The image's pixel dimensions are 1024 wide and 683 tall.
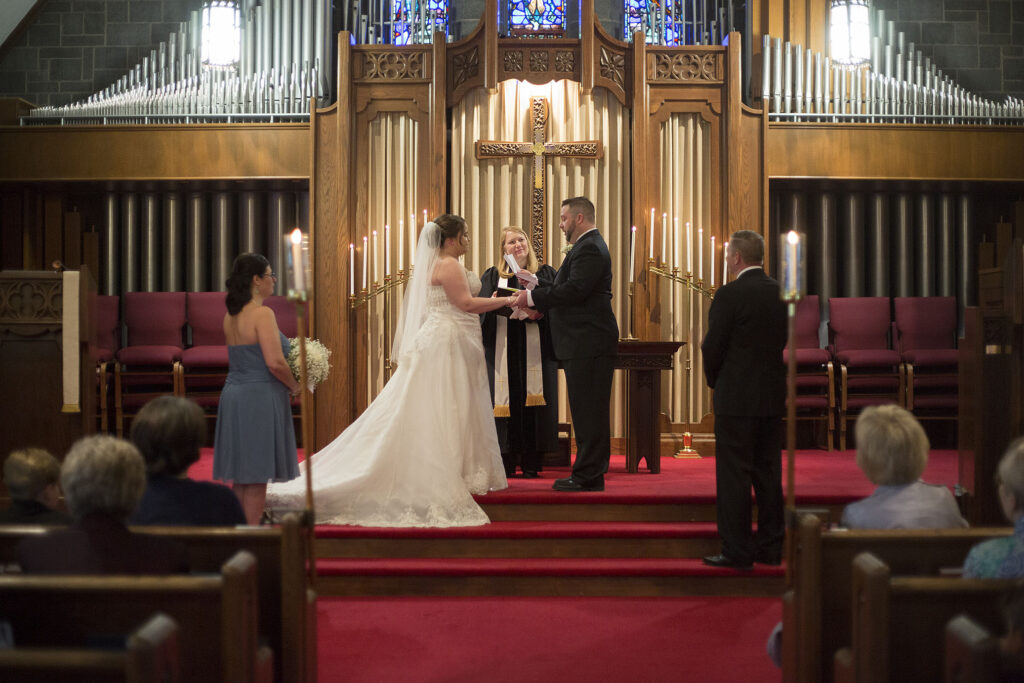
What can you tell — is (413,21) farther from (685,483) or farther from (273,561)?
(273,561)

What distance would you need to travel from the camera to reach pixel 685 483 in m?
5.98

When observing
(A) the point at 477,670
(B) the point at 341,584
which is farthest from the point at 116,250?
(A) the point at 477,670

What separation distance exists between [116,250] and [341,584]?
5.73 metres

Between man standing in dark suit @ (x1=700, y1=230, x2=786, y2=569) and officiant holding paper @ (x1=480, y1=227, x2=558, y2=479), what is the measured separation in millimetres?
1775

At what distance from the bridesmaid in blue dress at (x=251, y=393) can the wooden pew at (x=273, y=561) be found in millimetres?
1705

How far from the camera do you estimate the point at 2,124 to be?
28.1 feet

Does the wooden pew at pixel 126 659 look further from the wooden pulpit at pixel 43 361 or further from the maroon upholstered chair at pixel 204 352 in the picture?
the maroon upholstered chair at pixel 204 352

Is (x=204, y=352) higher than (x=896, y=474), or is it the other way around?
(x=204, y=352)

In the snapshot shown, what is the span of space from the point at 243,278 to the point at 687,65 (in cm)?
497

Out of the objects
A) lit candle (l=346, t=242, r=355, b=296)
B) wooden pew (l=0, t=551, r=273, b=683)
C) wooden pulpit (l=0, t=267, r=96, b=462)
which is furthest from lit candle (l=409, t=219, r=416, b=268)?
wooden pew (l=0, t=551, r=273, b=683)

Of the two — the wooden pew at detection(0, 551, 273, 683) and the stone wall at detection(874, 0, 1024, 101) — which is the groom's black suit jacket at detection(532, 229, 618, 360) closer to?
the wooden pew at detection(0, 551, 273, 683)

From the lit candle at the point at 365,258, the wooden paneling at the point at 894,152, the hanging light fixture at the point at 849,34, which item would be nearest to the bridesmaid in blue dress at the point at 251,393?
the lit candle at the point at 365,258

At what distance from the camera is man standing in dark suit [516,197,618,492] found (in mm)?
5488

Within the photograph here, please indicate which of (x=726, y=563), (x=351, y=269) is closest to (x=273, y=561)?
(x=726, y=563)
